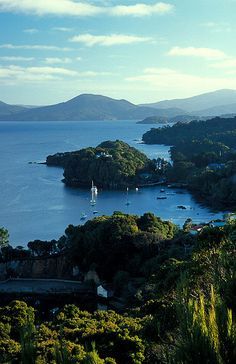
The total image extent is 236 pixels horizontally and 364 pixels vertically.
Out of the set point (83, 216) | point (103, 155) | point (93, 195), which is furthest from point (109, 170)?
point (83, 216)

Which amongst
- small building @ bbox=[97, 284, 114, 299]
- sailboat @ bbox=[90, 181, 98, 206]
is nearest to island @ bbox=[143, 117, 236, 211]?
sailboat @ bbox=[90, 181, 98, 206]

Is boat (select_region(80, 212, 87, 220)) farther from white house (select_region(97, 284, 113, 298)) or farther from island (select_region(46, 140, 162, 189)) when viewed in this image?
white house (select_region(97, 284, 113, 298))

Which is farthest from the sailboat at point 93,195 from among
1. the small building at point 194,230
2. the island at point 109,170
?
the small building at point 194,230

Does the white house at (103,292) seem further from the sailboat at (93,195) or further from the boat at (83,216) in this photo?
the sailboat at (93,195)

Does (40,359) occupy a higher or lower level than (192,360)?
lower

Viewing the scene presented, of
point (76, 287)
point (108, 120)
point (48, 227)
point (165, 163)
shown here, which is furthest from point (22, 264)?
point (108, 120)

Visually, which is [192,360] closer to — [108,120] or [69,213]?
[69,213]
